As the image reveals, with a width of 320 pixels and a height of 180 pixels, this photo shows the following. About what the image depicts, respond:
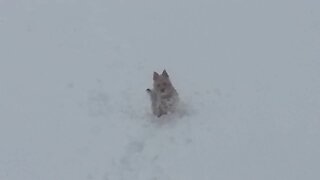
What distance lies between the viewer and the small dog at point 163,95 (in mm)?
9492

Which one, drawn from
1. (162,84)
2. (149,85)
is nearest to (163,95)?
(162,84)

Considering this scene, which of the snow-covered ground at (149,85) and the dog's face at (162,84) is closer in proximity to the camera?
the snow-covered ground at (149,85)

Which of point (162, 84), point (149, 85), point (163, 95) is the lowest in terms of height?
point (163, 95)

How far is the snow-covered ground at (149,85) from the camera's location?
9.27 metres

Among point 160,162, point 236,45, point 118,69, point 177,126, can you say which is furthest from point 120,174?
point 236,45

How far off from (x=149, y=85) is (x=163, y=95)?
135 centimetres

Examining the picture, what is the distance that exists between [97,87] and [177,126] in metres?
1.92

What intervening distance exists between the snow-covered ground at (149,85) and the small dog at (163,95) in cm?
20

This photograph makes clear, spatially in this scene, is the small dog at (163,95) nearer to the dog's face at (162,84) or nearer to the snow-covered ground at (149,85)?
the dog's face at (162,84)

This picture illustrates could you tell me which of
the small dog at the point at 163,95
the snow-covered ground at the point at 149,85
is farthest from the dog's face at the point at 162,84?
the snow-covered ground at the point at 149,85

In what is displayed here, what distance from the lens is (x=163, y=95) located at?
9.52m

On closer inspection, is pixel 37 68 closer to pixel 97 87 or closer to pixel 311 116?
pixel 97 87

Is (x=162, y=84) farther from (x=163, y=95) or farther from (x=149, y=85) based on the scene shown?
(x=149, y=85)

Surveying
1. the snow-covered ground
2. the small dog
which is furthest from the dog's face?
the snow-covered ground
